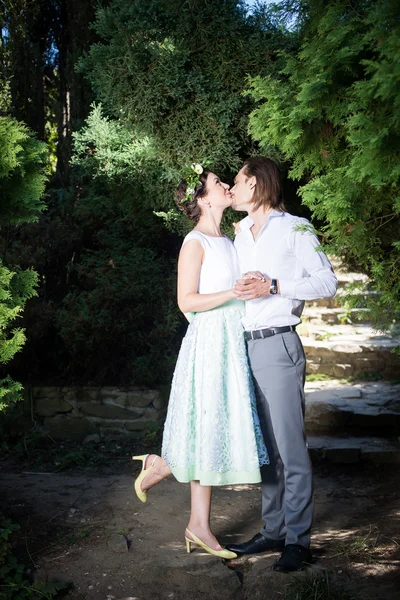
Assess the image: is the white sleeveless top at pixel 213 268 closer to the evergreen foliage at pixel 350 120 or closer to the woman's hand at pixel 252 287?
the woman's hand at pixel 252 287

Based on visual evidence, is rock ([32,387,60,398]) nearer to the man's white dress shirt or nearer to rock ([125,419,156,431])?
rock ([125,419,156,431])

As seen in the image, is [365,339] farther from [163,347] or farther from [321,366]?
[163,347]

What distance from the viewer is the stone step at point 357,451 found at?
553 centimetres

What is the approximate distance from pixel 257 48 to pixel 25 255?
3.00 metres

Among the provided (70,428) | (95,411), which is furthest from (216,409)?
(70,428)

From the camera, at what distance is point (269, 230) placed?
3.37m

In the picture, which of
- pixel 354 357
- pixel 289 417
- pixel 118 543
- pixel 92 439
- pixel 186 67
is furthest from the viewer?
pixel 354 357

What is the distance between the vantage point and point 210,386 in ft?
11.1

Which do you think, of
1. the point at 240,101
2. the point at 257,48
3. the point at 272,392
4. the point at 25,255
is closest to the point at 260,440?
the point at 272,392

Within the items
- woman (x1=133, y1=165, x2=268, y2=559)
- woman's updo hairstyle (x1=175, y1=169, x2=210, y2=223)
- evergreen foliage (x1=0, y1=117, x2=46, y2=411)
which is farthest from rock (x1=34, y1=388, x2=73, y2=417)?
woman's updo hairstyle (x1=175, y1=169, x2=210, y2=223)

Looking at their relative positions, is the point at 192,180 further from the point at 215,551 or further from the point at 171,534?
the point at 171,534

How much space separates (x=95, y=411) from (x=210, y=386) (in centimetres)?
335

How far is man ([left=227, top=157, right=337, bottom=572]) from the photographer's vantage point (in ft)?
10.5

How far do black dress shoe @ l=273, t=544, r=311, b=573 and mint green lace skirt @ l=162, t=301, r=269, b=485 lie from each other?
381 mm
